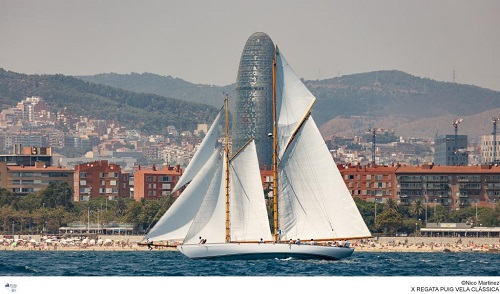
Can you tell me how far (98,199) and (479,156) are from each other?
85.0 metres

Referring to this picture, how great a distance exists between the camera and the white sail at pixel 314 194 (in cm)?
4041

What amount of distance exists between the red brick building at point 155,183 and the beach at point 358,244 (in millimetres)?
31532

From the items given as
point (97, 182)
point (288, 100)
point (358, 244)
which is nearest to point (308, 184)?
point (288, 100)

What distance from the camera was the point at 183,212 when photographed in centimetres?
4347

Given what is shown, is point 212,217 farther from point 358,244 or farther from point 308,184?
point 358,244

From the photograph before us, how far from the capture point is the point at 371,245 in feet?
262

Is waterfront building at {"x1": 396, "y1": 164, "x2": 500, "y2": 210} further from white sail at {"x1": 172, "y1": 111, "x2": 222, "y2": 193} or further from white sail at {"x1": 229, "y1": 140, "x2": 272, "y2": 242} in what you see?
white sail at {"x1": 229, "y1": 140, "x2": 272, "y2": 242}

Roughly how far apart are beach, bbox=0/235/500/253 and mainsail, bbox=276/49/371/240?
110 ft

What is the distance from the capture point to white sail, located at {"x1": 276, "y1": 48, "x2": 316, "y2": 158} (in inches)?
1524

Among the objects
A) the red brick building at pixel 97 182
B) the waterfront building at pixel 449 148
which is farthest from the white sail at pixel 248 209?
the waterfront building at pixel 449 148

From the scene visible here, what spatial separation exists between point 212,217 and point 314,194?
4170 millimetres
